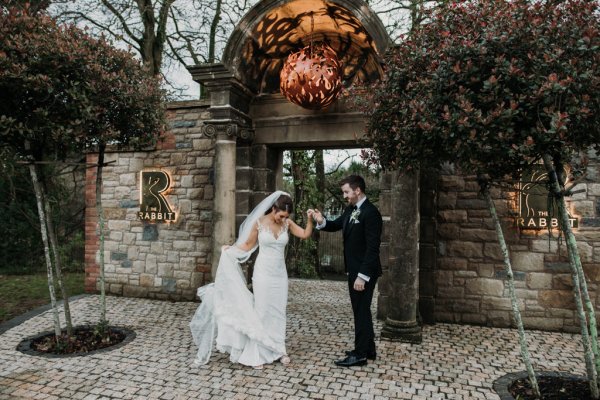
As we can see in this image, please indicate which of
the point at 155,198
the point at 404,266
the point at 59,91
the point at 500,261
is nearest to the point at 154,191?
the point at 155,198

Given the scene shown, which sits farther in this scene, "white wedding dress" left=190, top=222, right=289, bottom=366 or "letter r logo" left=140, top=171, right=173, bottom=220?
"letter r logo" left=140, top=171, right=173, bottom=220

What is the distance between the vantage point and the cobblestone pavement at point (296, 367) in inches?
142

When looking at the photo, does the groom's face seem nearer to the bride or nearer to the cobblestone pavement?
the bride

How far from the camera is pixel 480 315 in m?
5.82

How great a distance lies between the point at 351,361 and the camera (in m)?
4.21

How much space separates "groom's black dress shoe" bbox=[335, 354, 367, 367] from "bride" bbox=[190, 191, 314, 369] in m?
0.56

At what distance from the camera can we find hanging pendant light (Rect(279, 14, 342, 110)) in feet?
17.6

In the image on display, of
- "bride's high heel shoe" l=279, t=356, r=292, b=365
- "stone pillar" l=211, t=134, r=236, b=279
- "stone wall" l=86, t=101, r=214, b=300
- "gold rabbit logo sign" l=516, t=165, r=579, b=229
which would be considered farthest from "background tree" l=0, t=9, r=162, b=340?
"gold rabbit logo sign" l=516, t=165, r=579, b=229

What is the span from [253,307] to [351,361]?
3.77 ft

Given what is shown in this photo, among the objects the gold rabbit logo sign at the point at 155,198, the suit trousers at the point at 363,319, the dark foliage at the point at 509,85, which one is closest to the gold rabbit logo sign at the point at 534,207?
the dark foliage at the point at 509,85

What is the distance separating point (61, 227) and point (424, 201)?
33.3 feet

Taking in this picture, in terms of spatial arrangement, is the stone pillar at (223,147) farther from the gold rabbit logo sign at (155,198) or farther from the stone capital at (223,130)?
the gold rabbit logo sign at (155,198)

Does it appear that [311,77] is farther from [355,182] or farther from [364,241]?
[364,241]

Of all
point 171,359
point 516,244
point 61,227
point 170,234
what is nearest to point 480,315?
point 516,244
